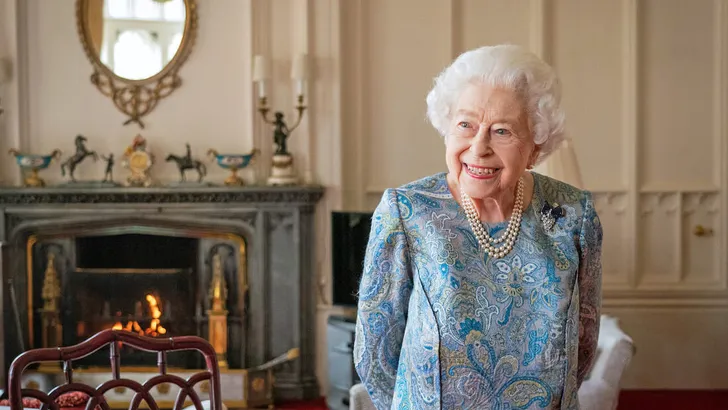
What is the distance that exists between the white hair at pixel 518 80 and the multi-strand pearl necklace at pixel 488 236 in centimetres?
13

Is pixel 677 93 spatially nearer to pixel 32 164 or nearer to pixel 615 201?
pixel 615 201

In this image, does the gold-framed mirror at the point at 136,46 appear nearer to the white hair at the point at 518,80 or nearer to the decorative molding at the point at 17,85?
the decorative molding at the point at 17,85

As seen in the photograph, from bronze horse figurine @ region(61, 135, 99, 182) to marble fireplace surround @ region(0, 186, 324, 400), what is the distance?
141mm

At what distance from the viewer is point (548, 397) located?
144 centimetres

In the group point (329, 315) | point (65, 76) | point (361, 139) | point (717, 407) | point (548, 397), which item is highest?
point (65, 76)

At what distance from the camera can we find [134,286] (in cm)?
479

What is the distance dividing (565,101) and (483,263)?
144 inches

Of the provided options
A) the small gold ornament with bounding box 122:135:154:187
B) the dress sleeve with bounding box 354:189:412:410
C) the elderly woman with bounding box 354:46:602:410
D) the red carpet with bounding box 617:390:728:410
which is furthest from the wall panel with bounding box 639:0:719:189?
the dress sleeve with bounding box 354:189:412:410

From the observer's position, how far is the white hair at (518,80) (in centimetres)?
145

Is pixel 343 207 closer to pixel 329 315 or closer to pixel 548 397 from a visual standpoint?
pixel 329 315

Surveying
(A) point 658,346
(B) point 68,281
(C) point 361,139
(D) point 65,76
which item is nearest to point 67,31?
(D) point 65,76

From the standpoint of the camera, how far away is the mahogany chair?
163 centimetres

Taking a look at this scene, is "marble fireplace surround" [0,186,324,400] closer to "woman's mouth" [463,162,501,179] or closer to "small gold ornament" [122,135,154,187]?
"small gold ornament" [122,135,154,187]

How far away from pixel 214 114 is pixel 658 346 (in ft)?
9.35
